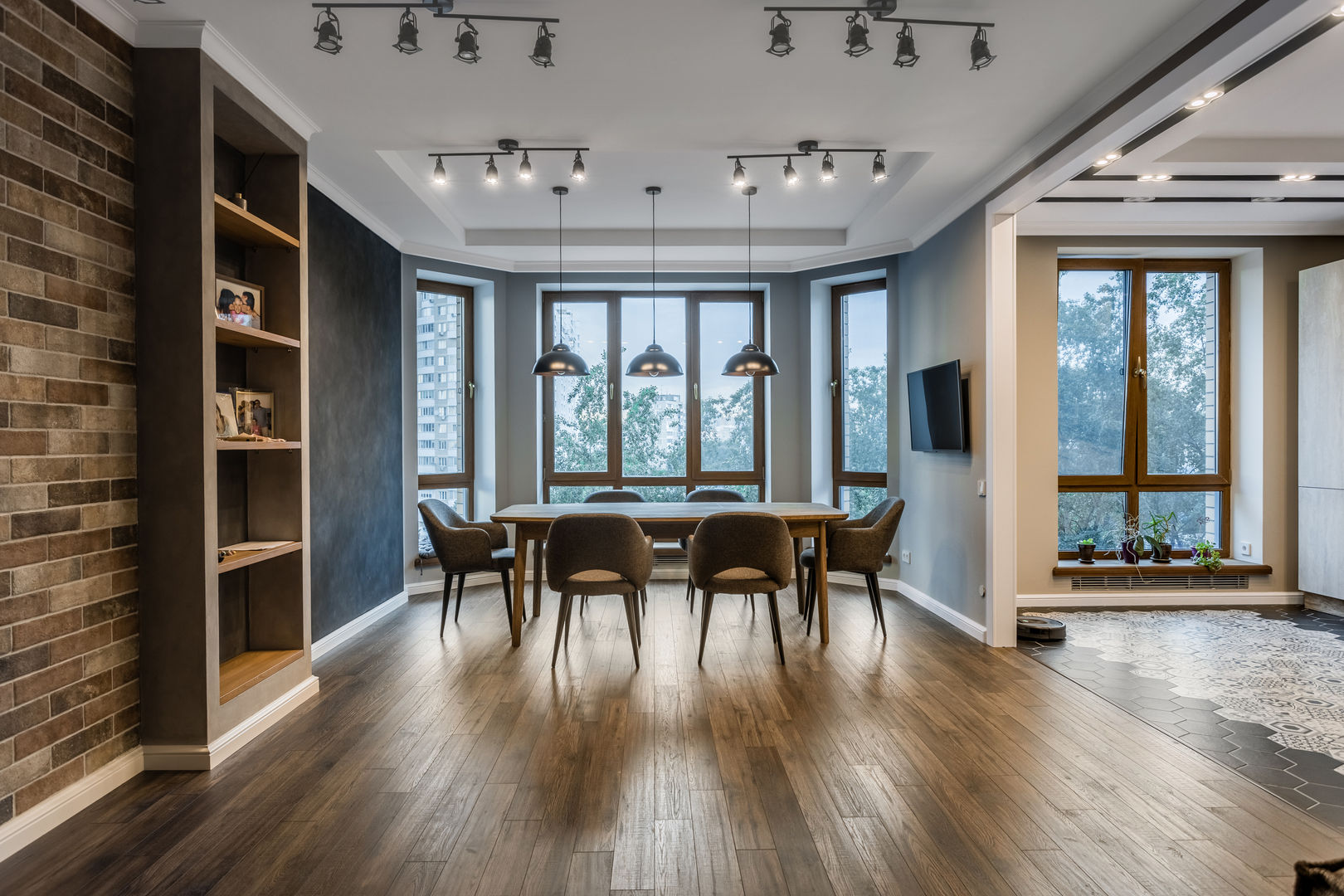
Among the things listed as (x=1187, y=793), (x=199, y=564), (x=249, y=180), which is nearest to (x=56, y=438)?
(x=199, y=564)

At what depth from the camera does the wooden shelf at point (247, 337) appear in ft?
9.45

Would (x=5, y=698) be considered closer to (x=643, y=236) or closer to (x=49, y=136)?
(x=49, y=136)

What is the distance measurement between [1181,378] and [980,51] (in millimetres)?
4263

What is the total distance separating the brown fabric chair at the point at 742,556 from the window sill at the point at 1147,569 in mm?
2703

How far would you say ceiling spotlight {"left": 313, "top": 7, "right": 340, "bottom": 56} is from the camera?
2588 millimetres

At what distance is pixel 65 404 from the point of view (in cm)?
240

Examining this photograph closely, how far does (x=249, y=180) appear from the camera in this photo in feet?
11.4

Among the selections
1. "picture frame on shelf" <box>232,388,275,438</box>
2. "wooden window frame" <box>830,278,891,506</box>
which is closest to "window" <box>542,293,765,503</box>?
"wooden window frame" <box>830,278,891,506</box>

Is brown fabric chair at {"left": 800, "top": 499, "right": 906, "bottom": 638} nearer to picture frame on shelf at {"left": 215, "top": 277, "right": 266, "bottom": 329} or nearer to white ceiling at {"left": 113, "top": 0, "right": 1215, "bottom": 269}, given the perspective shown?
white ceiling at {"left": 113, "top": 0, "right": 1215, "bottom": 269}

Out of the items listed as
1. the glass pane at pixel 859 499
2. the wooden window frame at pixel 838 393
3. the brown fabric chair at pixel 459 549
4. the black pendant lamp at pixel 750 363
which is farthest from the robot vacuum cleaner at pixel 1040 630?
the brown fabric chair at pixel 459 549

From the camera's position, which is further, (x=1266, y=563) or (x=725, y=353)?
→ (x=725, y=353)

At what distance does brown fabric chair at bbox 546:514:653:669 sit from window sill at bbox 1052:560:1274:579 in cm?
345

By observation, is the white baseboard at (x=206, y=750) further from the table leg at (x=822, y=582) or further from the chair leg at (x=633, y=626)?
the table leg at (x=822, y=582)

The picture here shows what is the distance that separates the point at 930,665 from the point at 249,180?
14.5ft
